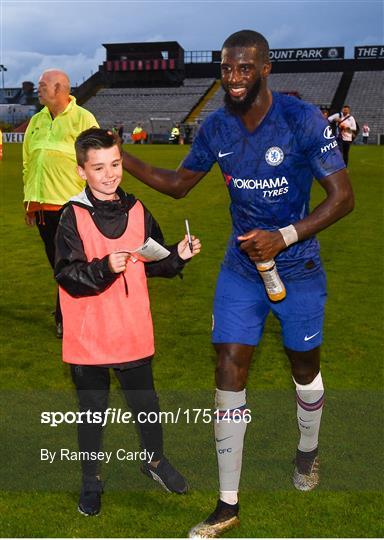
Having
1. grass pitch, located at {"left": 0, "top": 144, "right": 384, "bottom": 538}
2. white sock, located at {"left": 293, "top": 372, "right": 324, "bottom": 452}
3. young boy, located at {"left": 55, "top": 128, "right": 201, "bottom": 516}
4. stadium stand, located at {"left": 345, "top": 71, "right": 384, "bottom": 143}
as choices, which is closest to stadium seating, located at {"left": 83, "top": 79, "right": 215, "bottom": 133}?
stadium stand, located at {"left": 345, "top": 71, "right": 384, "bottom": 143}

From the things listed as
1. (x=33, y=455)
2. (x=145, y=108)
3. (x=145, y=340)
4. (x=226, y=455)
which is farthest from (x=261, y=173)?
(x=145, y=108)

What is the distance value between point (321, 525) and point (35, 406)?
204 cm

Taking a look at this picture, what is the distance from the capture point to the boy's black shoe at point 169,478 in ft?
10.7

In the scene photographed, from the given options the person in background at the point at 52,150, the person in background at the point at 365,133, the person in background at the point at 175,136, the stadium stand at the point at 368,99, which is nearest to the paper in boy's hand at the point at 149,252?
the person in background at the point at 52,150

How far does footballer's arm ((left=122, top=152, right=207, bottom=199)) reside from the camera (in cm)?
343

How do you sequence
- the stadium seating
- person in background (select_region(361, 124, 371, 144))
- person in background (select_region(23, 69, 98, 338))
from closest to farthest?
person in background (select_region(23, 69, 98, 338))
person in background (select_region(361, 124, 371, 144))
the stadium seating

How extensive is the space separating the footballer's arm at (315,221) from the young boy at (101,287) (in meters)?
0.38

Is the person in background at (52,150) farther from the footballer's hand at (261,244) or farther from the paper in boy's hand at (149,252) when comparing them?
the footballer's hand at (261,244)

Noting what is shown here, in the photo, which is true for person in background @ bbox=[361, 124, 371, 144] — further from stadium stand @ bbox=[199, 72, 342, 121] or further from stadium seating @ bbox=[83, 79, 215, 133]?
stadium seating @ bbox=[83, 79, 215, 133]

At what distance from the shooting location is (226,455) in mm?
3033

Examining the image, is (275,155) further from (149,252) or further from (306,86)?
(306,86)

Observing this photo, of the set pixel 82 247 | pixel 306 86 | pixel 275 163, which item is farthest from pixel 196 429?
pixel 306 86

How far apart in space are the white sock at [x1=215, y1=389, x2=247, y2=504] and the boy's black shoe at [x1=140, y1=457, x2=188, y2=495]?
319mm

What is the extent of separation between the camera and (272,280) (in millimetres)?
2873
